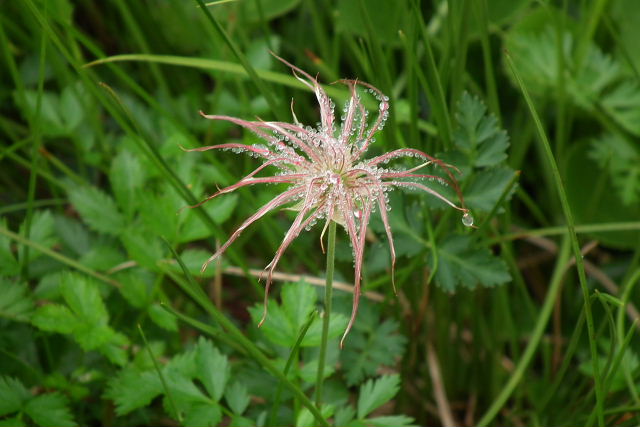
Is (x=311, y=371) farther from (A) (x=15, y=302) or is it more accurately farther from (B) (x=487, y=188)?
(A) (x=15, y=302)

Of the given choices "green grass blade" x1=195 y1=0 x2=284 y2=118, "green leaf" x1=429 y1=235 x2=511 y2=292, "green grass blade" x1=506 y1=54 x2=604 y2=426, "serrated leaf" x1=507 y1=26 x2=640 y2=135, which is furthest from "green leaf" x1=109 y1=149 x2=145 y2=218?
"serrated leaf" x1=507 y1=26 x2=640 y2=135

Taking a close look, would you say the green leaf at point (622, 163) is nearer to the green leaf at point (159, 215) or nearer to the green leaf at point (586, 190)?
the green leaf at point (586, 190)

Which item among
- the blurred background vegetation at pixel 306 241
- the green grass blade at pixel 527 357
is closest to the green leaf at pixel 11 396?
the blurred background vegetation at pixel 306 241

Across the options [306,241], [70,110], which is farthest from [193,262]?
[70,110]

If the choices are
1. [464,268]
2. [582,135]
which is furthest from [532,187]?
[464,268]

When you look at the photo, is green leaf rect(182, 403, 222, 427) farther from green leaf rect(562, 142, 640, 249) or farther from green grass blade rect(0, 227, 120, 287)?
green leaf rect(562, 142, 640, 249)

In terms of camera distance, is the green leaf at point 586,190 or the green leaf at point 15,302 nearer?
the green leaf at point 15,302
